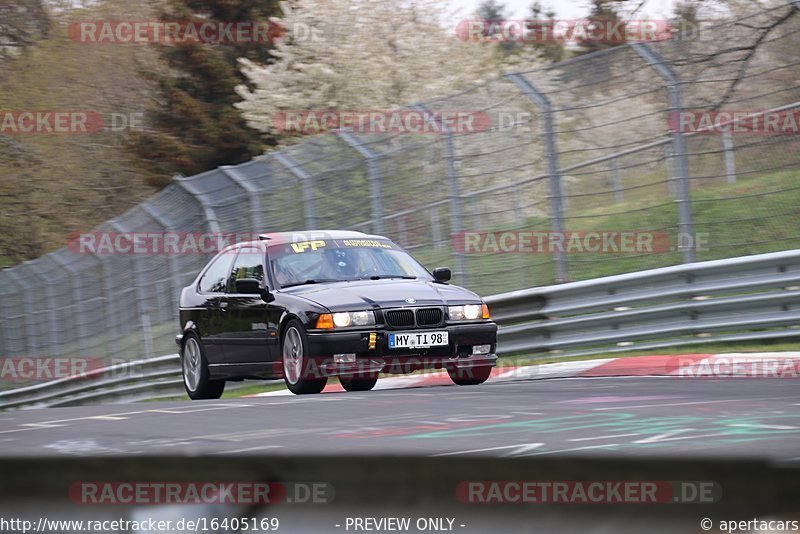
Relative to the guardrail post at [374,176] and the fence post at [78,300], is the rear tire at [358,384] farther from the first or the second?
the fence post at [78,300]

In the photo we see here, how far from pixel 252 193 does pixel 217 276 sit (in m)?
4.60

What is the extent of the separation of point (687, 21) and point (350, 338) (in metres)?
7.52

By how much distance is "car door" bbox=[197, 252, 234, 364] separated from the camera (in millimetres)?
11594

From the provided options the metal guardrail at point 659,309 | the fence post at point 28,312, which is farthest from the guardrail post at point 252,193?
the fence post at point 28,312

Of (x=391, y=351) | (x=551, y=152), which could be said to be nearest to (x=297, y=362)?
(x=391, y=351)

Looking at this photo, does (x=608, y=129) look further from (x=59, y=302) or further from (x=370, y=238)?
(x=59, y=302)

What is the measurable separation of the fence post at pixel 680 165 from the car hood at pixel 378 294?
2.40 meters

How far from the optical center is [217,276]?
1207 centimetres

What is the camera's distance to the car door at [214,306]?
11.6 metres

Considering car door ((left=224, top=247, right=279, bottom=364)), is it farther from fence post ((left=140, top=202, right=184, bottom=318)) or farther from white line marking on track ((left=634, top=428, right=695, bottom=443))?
white line marking on track ((left=634, top=428, right=695, bottom=443))

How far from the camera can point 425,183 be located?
14.6 meters

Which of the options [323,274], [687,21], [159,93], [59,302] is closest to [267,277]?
[323,274]

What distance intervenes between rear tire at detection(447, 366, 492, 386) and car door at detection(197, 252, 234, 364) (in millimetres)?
2220

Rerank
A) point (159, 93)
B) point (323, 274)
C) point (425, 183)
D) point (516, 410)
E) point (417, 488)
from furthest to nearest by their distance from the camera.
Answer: point (159, 93) < point (425, 183) < point (323, 274) < point (516, 410) < point (417, 488)
